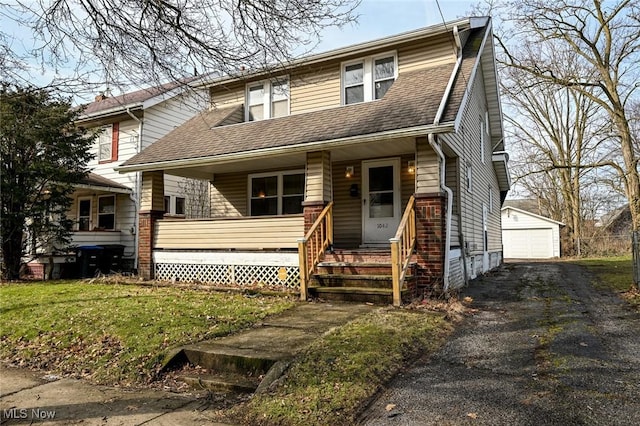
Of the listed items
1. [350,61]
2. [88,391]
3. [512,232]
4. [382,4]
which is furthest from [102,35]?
[512,232]

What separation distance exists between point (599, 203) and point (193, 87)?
3807cm

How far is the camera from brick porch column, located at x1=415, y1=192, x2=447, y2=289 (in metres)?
7.91

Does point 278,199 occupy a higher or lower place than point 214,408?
higher

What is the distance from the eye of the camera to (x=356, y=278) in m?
7.92

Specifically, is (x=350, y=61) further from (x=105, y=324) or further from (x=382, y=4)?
(x=105, y=324)

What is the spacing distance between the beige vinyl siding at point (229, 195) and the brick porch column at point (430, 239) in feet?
20.4

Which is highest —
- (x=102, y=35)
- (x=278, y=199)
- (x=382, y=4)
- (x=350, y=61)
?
(x=350, y=61)

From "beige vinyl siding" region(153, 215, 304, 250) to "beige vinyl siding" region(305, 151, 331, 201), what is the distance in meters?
0.62

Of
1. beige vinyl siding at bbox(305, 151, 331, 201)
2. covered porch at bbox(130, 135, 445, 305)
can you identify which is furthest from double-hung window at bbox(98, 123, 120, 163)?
beige vinyl siding at bbox(305, 151, 331, 201)

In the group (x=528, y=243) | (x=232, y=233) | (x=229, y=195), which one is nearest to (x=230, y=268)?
(x=232, y=233)

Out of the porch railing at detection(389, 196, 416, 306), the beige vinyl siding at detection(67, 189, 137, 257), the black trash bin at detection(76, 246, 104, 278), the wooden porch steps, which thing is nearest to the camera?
the porch railing at detection(389, 196, 416, 306)

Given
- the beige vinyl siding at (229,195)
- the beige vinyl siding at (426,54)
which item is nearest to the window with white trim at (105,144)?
the beige vinyl siding at (229,195)

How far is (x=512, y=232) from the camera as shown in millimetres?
29125

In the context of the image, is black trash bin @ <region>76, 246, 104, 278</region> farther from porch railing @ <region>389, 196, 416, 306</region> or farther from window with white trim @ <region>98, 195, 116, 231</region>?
porch railing @ <region>389, 196, 416, 306</region>
